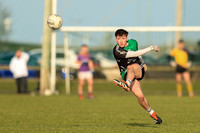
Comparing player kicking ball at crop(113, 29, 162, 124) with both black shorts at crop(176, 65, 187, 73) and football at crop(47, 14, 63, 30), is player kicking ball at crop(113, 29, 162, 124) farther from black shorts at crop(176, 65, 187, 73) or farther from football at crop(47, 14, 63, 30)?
black shorts at crop(176, 65, 187, 73)

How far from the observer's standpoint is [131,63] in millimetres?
9766

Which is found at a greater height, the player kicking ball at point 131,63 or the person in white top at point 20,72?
the player kicking ball at point 131,63

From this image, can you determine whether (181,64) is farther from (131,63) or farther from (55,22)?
(131,63)

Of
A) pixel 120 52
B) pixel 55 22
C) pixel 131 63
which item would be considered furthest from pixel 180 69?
pixel 120 52

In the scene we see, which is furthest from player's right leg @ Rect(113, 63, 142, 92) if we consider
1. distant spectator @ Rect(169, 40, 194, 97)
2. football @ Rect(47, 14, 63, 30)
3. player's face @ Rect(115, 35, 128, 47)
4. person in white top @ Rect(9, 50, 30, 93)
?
person in white top @ Rect(9, 50, 30, 93)

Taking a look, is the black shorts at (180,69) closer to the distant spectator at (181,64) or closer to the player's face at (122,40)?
the distant spectator at (181,64)

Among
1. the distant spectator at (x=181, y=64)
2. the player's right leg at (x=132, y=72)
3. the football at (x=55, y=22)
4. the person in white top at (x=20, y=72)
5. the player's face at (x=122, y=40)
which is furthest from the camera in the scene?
the person in white top at (x=20, y=72)

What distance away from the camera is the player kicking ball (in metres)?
9.51

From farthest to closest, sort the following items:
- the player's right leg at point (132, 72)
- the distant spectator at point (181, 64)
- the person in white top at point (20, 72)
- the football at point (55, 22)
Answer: the person in white top at point (20, 72) < the distant spectator at point (181, 64) < the football at point (55, 22) < the player's right leg at point (132, 72)

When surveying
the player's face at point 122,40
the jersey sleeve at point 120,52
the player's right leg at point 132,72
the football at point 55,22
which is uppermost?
the football at point 55,22

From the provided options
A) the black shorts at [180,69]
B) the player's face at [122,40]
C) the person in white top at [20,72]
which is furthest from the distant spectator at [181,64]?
the player's face at [122,40]

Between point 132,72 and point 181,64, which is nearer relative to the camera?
point 132,72

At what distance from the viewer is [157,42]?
24516 millimetres

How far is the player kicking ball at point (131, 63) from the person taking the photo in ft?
31.2
